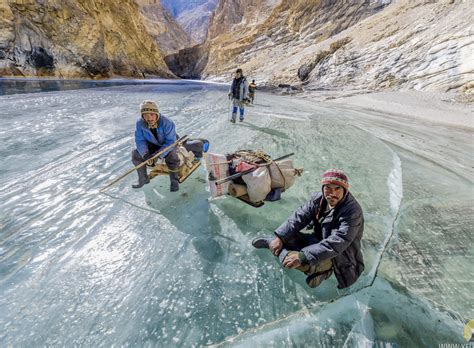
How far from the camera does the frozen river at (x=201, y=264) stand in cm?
188

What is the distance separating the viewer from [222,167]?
3.32m

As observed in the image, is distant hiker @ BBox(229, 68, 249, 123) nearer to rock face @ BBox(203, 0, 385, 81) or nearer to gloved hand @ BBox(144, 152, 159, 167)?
gloved hand @ BBox(144, 152, 159, 167)

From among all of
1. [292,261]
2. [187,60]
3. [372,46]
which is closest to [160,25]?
[187,60]

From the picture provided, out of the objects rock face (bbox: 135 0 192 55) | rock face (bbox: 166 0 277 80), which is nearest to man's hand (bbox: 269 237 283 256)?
rock face (bbox: 166 0 277 80)

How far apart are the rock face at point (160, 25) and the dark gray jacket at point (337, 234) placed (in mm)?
90921

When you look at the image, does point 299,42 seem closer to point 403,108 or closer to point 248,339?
point 403,108

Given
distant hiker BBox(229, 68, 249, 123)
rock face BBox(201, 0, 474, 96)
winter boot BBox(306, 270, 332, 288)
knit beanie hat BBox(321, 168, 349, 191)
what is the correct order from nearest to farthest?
1. knit beanie hat BBox(321, 168, 349, 191)
2. winter boot BBox(306, 270, 332, 288)
3. distant hiker BBox(229, 68, 249, 123)
4. rock face BBox(201, 0, 474, 96)

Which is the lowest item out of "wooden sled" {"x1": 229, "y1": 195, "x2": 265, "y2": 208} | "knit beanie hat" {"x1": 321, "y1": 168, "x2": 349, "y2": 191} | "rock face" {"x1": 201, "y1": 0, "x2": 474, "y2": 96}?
"wooden sled" {"x1": 229, "y1": 195, "x2": 265, "y2": 208}

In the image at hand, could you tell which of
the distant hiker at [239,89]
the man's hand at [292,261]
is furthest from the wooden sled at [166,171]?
the distant hiker at [239,89]

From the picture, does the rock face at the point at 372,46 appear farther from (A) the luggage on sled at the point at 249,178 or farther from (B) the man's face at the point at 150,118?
(B) the man's face at the point at 150,118

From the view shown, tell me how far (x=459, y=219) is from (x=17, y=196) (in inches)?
227

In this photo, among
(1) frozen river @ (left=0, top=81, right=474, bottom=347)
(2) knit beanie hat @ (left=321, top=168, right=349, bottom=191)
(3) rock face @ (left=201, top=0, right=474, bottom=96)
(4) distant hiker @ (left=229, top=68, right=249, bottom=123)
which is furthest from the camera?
(3) rock face @ (left=201, top=0, right=474, bottom=96)

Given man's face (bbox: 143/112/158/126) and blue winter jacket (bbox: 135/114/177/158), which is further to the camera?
blue winter jacket (bbox: 135/114/177/158)

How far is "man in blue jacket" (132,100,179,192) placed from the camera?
355 centimetres
